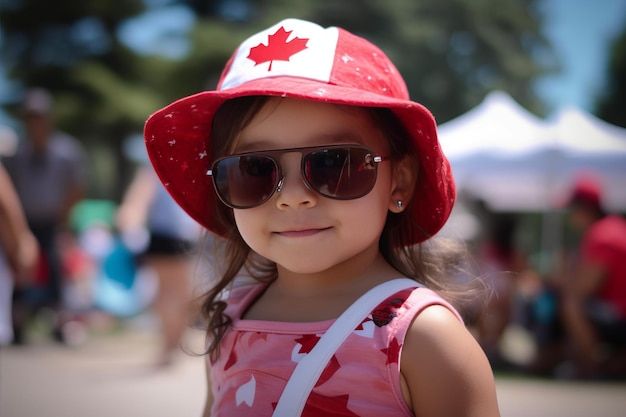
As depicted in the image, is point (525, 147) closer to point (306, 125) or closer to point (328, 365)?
point (306, 125)

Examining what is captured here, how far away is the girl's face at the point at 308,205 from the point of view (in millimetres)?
1542

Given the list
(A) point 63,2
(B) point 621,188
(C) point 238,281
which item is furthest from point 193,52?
(C) point 238,281

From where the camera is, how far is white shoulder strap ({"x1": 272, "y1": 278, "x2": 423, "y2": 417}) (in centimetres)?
145

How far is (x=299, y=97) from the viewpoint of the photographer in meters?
1.48

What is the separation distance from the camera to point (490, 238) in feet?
23.2

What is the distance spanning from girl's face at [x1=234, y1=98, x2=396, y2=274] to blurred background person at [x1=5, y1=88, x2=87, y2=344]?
5.55m

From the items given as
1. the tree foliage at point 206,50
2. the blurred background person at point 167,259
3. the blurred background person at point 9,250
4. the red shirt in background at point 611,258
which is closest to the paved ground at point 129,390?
the blurred background person at point 167,259

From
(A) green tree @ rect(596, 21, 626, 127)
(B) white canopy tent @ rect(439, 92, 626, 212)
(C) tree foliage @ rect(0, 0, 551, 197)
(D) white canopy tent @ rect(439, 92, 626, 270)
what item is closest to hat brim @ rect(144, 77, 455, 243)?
(D) white canopy tent @ rect(439, 92, 626, 270)

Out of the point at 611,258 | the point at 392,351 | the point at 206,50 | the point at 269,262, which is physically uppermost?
the point at 392,351

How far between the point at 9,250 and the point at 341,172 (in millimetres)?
2623

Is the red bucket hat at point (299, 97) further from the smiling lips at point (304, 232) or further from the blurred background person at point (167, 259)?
the blurred background person at point (167, 259)

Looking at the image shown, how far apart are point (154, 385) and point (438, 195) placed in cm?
358

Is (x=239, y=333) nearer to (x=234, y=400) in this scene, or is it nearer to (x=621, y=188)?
(x=234, y=400)

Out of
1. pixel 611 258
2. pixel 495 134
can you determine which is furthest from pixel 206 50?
pixel 611 258
